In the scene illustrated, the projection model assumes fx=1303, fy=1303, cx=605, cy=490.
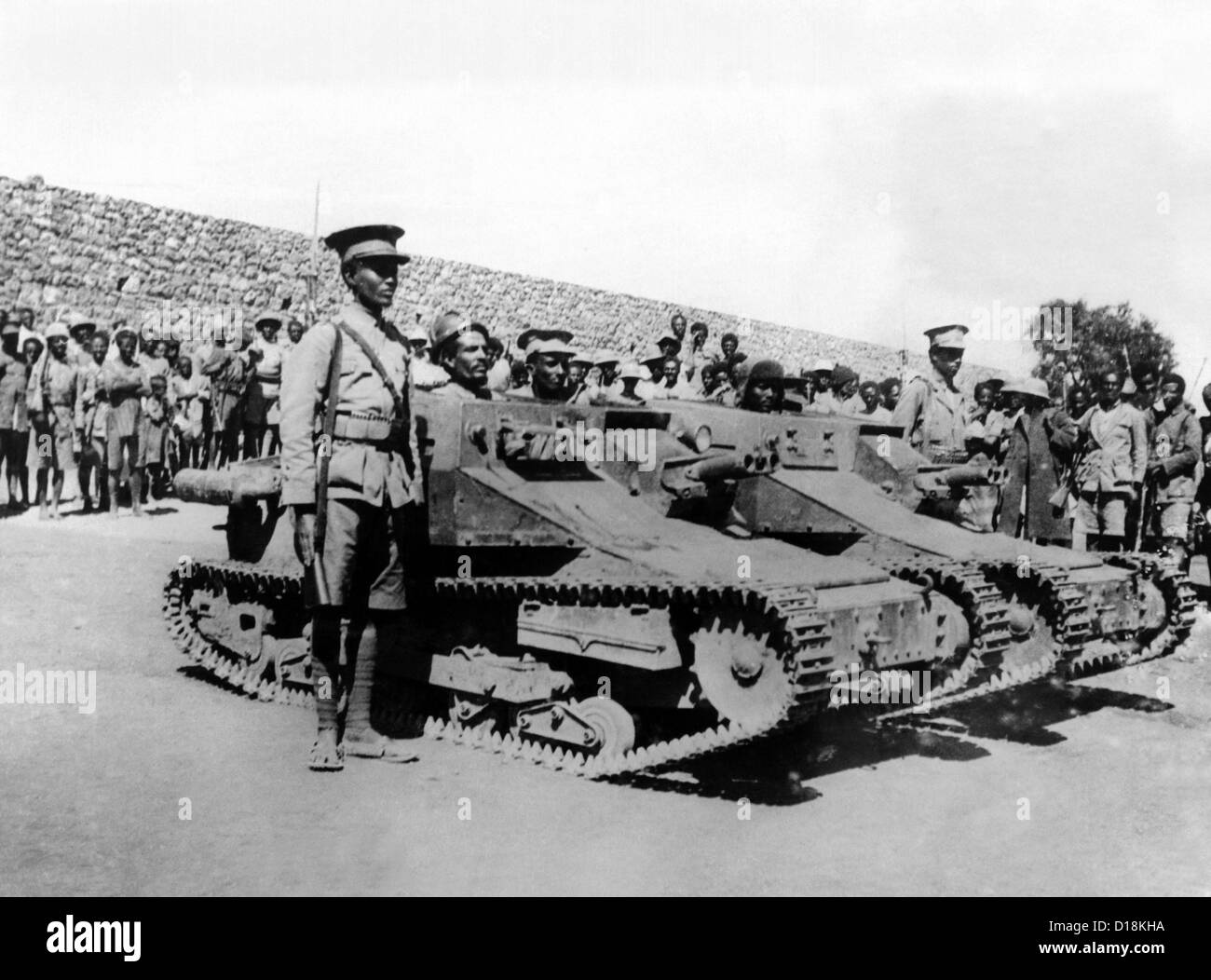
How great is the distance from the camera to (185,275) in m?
23.8

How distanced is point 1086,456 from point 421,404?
6528mm

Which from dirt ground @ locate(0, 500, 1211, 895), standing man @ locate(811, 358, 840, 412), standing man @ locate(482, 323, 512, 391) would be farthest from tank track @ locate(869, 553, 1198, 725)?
standing man @ locate(811, 358, 840, 412)

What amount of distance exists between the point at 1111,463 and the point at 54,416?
11.2 metres

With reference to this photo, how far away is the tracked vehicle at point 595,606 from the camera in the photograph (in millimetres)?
6598

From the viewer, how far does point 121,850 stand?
5566mm

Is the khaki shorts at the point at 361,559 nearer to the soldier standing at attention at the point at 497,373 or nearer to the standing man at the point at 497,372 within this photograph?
the standing man at the point at 497,372

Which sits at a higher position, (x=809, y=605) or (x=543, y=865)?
(x=809, y=605)

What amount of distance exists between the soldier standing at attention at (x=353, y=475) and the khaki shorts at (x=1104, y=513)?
6.89m

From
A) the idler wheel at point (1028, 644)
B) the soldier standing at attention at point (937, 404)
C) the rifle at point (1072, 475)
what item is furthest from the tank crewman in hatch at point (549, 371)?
the rifle at point (1072, 475)

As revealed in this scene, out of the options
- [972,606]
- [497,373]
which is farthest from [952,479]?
[497,373]
